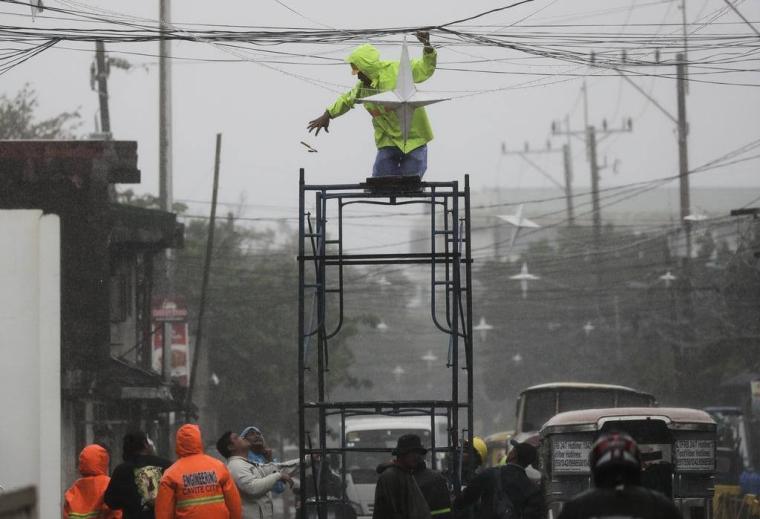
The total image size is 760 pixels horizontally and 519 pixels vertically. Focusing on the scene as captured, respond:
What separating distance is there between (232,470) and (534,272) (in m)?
55.7

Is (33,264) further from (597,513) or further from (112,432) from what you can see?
(112,432)

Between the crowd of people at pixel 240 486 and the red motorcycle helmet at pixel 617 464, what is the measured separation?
362cm

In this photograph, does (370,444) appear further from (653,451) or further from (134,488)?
(134,488)

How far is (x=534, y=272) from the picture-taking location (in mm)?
66250

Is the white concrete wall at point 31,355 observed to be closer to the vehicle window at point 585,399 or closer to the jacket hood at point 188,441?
the jacket hood at point 188,441

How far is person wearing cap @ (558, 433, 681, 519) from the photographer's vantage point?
5.93 metres

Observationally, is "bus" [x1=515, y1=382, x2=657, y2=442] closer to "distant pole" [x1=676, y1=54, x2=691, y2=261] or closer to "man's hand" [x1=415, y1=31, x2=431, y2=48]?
"man's hand" [x1=415, y1=31, x2=431, y2=48]

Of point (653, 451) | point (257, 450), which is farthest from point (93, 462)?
point (653, 451)

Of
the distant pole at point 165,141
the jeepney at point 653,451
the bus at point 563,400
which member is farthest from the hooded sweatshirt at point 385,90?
the distant pole at point 165,141

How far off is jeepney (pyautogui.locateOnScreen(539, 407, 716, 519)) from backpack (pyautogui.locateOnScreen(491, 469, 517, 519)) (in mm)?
3110

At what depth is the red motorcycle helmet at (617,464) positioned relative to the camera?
5988mm

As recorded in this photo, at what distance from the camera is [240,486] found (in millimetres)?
11094

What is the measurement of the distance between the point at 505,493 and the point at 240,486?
2.10 metres

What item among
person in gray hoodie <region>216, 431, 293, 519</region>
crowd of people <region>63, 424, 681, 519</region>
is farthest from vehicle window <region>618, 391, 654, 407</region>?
person in gray hoodie <region>216, 431, 293, 519</region>
